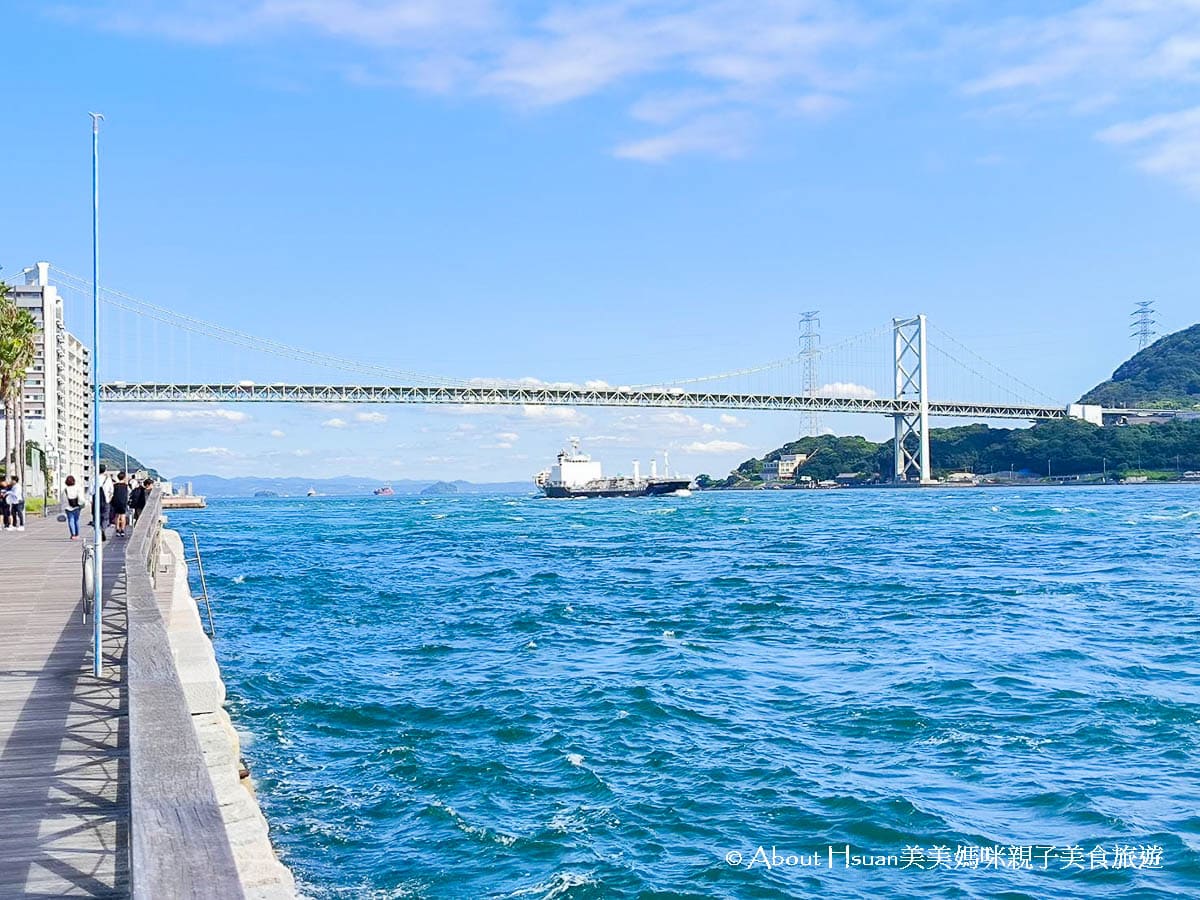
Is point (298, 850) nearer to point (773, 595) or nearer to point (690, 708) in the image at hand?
point (690, 708)

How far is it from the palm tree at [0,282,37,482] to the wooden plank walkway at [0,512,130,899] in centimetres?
2945

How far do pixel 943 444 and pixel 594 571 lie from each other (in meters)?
115

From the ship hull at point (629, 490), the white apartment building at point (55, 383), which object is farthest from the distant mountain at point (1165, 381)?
the white apartment building at point (55, 383)

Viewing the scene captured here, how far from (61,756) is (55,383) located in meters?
98.5

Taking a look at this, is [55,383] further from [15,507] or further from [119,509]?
[119,509]

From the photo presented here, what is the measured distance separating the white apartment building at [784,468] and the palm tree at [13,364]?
12998 centimetres

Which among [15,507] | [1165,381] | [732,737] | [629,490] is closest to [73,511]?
[15,507]

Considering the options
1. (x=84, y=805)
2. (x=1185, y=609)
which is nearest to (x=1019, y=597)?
(x=1185, y=609)

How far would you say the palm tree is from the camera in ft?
122

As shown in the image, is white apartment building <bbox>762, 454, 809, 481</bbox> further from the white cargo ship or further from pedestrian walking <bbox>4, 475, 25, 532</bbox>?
pedestrian walking <bbox>4, 475, 25, 532</bbox>

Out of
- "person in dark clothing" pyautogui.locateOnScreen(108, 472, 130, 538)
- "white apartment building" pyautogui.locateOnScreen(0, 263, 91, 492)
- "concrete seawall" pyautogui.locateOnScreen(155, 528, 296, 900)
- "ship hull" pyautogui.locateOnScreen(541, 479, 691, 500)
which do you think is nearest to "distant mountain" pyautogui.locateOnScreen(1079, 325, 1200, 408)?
"ship hull" pyautogui.locateOnScreen(541, 479, 691, 500)

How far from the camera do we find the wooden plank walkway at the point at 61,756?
13.8 feet

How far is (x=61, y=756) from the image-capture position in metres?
5.74

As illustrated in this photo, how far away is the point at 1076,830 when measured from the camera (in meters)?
7.48
